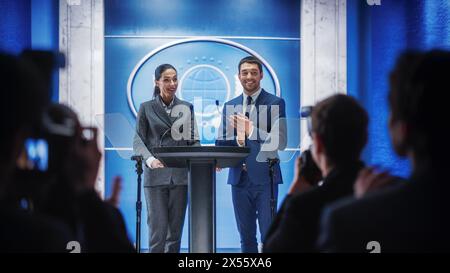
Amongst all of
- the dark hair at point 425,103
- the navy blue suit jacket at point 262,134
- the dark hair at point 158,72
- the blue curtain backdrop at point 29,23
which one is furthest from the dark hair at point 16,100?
the dark hair at point 158,72

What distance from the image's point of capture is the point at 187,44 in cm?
300

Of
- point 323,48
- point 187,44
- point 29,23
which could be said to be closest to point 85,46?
point 29,23

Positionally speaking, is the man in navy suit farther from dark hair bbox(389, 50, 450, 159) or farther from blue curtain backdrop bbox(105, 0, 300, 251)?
dark hair bbox(389, 50, 450, 159)

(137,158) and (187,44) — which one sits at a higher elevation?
(187,44)

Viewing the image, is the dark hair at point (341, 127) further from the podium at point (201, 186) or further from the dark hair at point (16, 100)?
the dark hair at point (16, 100)

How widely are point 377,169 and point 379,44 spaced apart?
72 cm

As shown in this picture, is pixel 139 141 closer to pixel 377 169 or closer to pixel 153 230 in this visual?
pixel 153 230

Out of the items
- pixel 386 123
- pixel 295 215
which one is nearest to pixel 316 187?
pixel 295 215

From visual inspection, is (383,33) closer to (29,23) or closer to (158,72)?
(158,72)

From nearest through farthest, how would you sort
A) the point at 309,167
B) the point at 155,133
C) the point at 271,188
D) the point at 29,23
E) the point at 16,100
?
the point at 16,100 → the point at 309,167 → the point at 29,23 → the point at 155,133 → the point at 271,188

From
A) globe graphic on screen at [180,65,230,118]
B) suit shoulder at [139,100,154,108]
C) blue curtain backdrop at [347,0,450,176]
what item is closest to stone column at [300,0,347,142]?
blue curtain backdrop at [347,0,450,176]

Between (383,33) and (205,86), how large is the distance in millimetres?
918

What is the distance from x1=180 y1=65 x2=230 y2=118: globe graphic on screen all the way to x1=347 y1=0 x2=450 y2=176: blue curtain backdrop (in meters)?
0.68

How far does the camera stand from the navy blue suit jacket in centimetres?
262
